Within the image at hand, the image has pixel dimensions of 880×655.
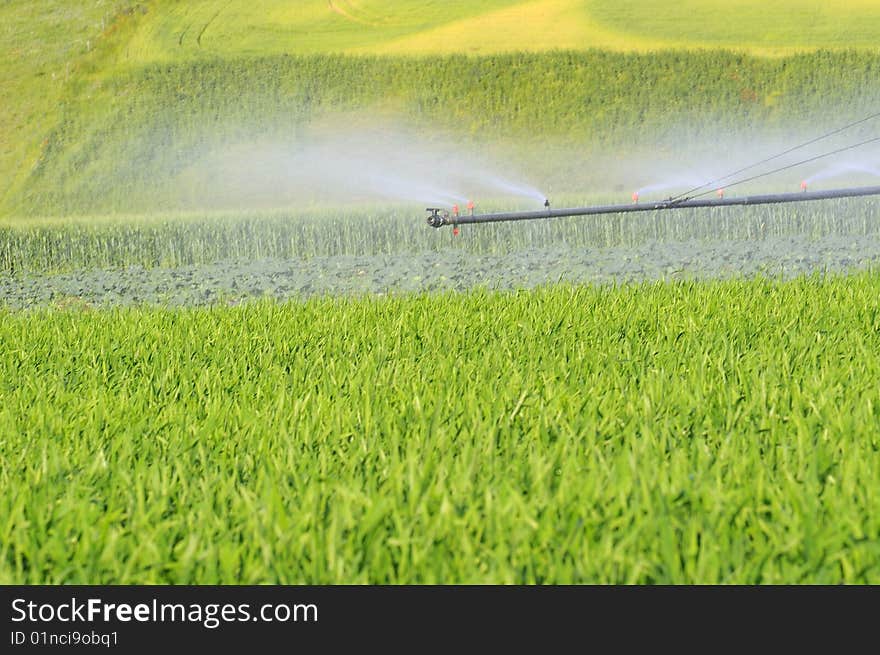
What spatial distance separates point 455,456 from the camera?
366cm

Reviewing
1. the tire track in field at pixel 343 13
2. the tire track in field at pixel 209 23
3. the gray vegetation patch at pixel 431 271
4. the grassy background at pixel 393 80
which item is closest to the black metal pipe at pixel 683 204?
the gray vegetation patch at pixel 431 271

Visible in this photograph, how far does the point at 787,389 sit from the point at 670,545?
1.93 meters

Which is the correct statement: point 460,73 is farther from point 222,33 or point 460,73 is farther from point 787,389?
point 787,389

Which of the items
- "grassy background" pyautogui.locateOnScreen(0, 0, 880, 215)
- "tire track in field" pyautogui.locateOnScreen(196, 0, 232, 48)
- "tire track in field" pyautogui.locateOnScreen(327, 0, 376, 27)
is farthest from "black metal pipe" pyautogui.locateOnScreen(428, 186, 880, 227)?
"tire track in field" pyautogui.locateOnScreen(327, 0, 376, 27)

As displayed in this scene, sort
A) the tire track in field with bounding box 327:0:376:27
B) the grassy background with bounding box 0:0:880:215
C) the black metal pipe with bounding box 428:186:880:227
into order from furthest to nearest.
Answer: the tire track in field with bounding box 327:0:376:27 → the grassy background with bounding box 0:0:880:215 → the black metal pipe with bounding box 428:186:880:227

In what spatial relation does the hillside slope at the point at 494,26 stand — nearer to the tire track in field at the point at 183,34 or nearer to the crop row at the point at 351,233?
the tire track in field at the point at 183,34

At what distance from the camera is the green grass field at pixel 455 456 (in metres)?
2.63

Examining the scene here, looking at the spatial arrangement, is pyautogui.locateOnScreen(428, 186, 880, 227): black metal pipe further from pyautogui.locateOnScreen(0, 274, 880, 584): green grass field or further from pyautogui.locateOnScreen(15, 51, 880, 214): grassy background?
pyautogui.locateOnScreen(15, 51, 880, 214): grassy background

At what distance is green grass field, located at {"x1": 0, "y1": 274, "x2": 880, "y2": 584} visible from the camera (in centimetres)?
263

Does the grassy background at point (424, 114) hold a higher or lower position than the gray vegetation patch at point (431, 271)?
higher

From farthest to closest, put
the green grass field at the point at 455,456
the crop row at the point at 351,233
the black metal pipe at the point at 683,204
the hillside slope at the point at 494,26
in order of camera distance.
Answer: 1. the hillside slope at the point at 494,26
2. the crop row at the point at 351,233
3. the black metal pipe at the point at 683,204
4. the green grass field at the point at 455,456

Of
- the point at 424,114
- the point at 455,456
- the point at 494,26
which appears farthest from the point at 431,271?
the point at 494,26

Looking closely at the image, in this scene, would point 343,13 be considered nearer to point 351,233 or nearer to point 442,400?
point 351,233

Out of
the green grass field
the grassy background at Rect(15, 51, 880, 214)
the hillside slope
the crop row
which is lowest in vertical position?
the green grass field
